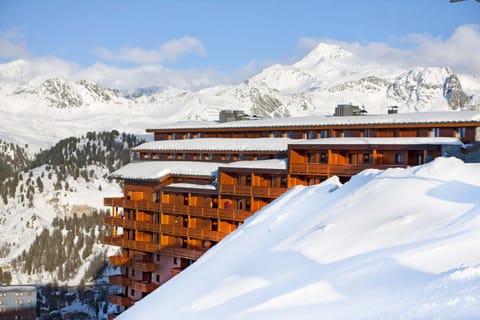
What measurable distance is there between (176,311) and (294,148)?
99.5ft

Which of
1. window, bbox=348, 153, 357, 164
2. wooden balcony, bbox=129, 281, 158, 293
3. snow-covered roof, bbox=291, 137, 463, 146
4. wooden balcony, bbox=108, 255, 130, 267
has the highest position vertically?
Result: snow-covered roof, bbox=291, 137, 463, 146

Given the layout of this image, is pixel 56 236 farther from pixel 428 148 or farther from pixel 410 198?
pixel 410 198

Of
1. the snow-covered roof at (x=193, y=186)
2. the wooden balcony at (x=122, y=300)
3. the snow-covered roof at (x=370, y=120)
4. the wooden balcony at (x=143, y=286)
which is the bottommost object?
the wooden balcony at (x=122, y=300)

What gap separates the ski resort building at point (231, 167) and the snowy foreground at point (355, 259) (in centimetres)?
2087

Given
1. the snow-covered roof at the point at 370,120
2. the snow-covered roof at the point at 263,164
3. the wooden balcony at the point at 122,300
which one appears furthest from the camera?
the wooden balcony at the point at 122,300

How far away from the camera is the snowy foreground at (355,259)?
1411cm

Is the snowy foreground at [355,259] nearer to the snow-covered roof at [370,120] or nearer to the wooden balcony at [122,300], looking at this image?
the snow-covered roof at [370,120]

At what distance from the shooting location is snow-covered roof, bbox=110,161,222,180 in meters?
53.3

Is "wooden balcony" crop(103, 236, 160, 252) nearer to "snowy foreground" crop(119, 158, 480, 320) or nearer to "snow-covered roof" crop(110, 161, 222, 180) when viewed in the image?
"snow-covered roof" crop(110, 161, 222, 180)

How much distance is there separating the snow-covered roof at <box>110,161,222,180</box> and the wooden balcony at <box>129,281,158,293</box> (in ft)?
27.0

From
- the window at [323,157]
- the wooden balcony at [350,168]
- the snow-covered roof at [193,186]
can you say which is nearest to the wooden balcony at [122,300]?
the snow-covered roof at [193,186]

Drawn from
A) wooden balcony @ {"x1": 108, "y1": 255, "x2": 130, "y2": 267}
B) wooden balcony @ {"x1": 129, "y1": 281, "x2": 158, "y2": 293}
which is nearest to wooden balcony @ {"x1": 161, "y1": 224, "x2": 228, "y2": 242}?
wooden balcony @ {"x1": 129, "y1": 281, "x2": 158, "y2": 293}

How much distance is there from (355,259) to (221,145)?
39382 millimetres

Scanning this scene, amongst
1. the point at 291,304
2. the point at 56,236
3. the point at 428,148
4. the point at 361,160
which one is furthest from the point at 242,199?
the point at 56,236
